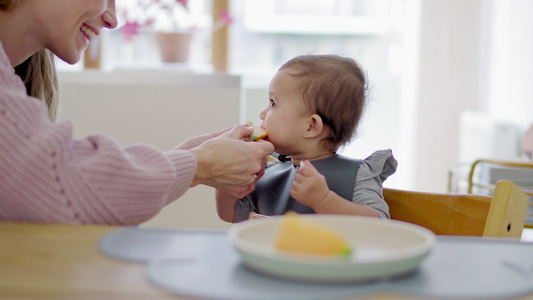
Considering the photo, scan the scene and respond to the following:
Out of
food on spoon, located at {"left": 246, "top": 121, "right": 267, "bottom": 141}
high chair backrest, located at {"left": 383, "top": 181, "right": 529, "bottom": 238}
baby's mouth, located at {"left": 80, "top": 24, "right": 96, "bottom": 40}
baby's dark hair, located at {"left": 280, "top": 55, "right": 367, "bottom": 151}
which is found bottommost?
high chair backrest, located at {"left": 383, "top": 181, "right": 529, "bottom": 238}

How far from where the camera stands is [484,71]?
4.07 metres

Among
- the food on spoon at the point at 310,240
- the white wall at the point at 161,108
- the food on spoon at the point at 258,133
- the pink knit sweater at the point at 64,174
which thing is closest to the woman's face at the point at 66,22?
the pink knit sweater at the point at 64,174

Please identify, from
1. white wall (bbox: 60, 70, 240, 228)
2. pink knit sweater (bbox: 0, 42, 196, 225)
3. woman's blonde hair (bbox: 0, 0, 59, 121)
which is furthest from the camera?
white wall (bbox: 60, 70, 240, 228)

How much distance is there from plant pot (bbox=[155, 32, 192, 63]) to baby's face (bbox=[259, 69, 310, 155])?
1585 mm

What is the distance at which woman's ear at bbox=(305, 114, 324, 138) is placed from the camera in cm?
145

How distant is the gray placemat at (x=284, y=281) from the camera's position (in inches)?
Answer: 23.7

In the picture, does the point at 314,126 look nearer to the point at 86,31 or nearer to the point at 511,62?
the point at 86,31

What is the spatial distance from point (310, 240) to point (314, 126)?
0.84 meters

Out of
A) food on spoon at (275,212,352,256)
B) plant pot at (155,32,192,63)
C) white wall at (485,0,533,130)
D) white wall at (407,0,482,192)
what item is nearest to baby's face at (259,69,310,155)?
food on spoon at (275,212,352,256)

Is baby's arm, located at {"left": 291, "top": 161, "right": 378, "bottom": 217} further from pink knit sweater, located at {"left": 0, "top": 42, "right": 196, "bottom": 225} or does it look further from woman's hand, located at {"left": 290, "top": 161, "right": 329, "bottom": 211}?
pink knit sweater, located at {"left": 0, "top": 42, "right": 196, "bottom": 225}

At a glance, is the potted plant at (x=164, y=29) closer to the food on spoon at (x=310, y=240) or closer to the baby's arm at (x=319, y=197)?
the baby's arm at (x=319, y=197)

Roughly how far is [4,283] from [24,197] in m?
0.30

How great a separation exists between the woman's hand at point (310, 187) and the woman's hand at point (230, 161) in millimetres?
98

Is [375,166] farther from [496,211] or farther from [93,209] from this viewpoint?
[93,209]
